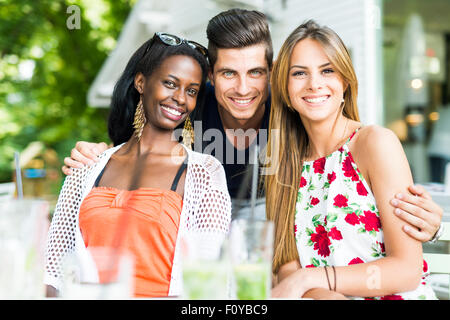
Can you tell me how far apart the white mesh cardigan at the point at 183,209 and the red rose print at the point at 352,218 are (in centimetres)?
45

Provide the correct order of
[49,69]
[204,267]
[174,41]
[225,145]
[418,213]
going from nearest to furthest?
[204,267]
[418,213]
[174,41]
[225,145]
[49,69]

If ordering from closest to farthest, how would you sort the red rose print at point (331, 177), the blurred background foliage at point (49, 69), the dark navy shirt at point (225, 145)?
the red rose print at point (331, 177)
the dark navy shirt at point (225, 145)
the blurred background foliage at point (49, 69)

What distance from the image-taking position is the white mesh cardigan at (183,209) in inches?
67.3

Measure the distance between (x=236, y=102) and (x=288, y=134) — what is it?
312mm

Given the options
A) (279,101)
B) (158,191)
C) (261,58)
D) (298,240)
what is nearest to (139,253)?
(158,191)

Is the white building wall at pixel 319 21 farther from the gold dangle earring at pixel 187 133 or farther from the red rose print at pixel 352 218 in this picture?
the red rose print at pixel 352 218

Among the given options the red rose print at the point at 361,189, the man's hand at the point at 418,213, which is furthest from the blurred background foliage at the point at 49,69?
the man's hand at the point at 418,213

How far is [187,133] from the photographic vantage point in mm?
1974

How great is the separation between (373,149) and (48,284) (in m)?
1.33

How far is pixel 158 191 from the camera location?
1716 millimetres

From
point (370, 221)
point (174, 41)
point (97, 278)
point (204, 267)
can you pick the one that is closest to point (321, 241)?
point (370, 221)

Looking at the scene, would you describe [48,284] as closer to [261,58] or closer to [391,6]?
[261,58]

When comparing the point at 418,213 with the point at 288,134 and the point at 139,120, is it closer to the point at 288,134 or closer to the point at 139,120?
the point at 288,134

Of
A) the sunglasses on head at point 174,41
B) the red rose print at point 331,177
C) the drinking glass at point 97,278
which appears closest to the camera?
the drinking glass at point 97,278
